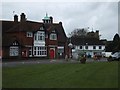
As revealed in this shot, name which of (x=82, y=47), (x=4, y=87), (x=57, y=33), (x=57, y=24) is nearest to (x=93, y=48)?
(x=82, y=47)

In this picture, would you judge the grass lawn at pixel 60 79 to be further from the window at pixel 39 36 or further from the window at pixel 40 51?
the window at pixel 39 36

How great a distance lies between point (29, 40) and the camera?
247 feet

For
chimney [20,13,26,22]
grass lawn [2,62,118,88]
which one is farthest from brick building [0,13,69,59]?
grass lawn [2,62,118,88]

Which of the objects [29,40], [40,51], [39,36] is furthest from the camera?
[40,51]

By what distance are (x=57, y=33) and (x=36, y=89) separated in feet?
218

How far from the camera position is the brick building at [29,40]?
70.3 m

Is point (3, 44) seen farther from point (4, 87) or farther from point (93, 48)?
point (93, 48)

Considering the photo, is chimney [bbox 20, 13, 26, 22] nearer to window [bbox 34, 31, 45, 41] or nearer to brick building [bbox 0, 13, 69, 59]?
brick building [bbox 0, 13, 69, 59]

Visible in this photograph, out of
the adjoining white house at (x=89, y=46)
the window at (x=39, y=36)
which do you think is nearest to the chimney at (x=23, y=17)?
the window at (x=39, y=36)

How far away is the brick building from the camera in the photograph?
70.3m

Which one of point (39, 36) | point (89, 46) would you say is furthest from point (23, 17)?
point (89, 46)

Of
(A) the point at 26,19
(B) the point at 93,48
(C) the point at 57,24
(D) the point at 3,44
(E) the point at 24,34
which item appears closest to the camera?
(D) the point at 3,44

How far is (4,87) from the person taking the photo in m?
17.5

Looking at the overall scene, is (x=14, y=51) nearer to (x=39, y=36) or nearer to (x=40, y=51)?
(x=40, y=51)
